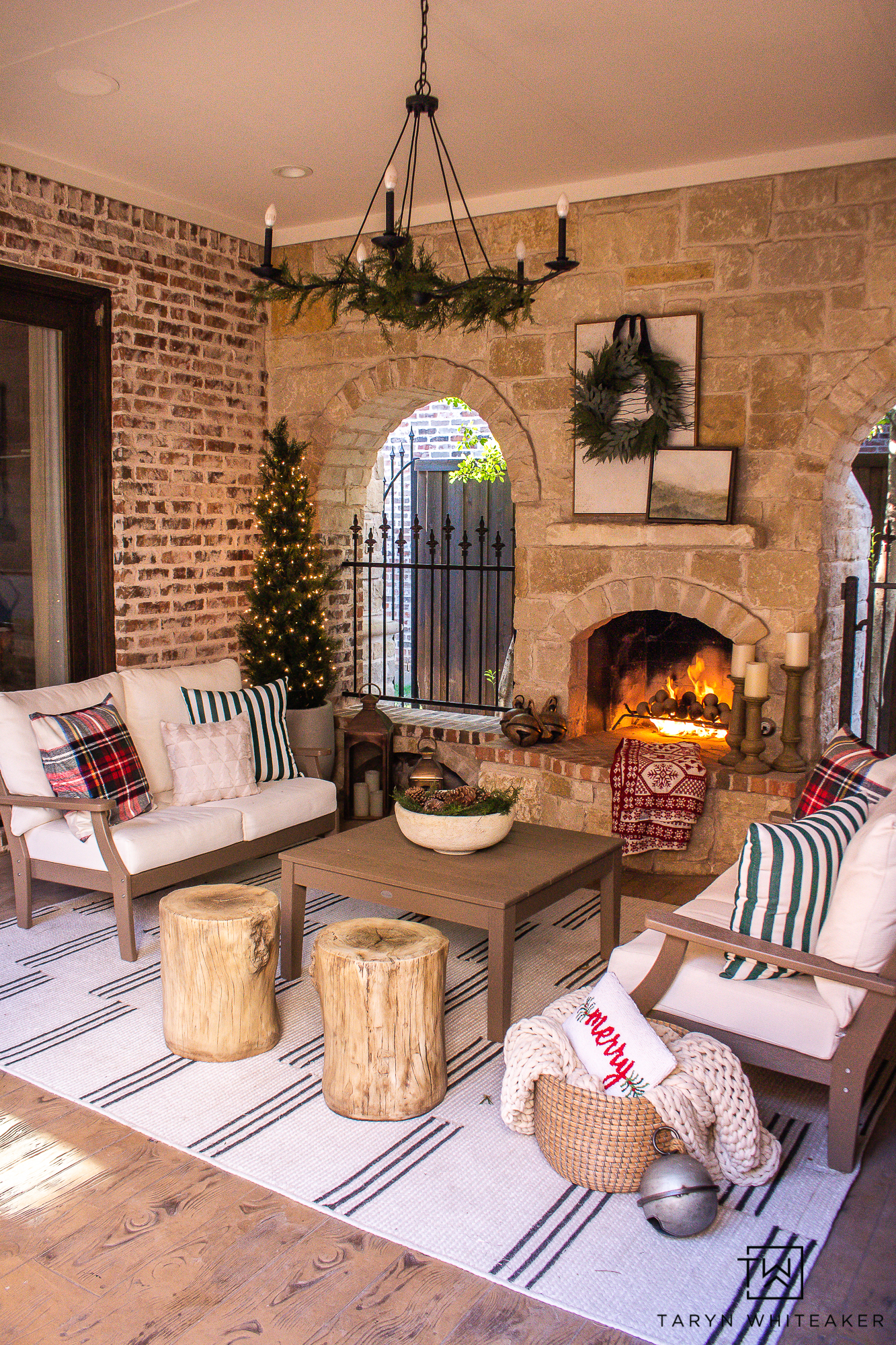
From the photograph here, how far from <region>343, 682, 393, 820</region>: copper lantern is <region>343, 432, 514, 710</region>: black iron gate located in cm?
54

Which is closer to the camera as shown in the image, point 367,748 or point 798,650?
point 798,650

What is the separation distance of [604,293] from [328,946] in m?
3.85

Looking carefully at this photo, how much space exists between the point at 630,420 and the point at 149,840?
3.08 metres

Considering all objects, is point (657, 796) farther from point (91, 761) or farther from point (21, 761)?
point (21, 761)

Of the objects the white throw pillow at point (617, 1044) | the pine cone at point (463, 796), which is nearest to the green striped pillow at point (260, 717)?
the pine cone at point (463, 796)

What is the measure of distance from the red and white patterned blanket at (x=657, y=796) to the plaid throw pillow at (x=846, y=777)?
1284 mm

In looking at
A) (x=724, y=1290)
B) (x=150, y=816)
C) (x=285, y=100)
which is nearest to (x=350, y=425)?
(x=285, y=100)

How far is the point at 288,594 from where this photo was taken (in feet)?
20.1

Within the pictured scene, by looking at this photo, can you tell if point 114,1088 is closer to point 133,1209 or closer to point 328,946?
point 133,1209

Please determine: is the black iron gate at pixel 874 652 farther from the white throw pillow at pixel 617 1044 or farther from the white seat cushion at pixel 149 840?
the white seat cushion at pixel 149 840

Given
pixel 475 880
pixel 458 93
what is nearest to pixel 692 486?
pixel 458 93

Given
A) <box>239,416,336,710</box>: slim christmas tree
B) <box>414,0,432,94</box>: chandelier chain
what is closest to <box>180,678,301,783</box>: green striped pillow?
<box>239,416,336,710</box>: slim christmas tree

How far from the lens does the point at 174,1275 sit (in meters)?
2.31

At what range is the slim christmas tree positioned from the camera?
6145mm
